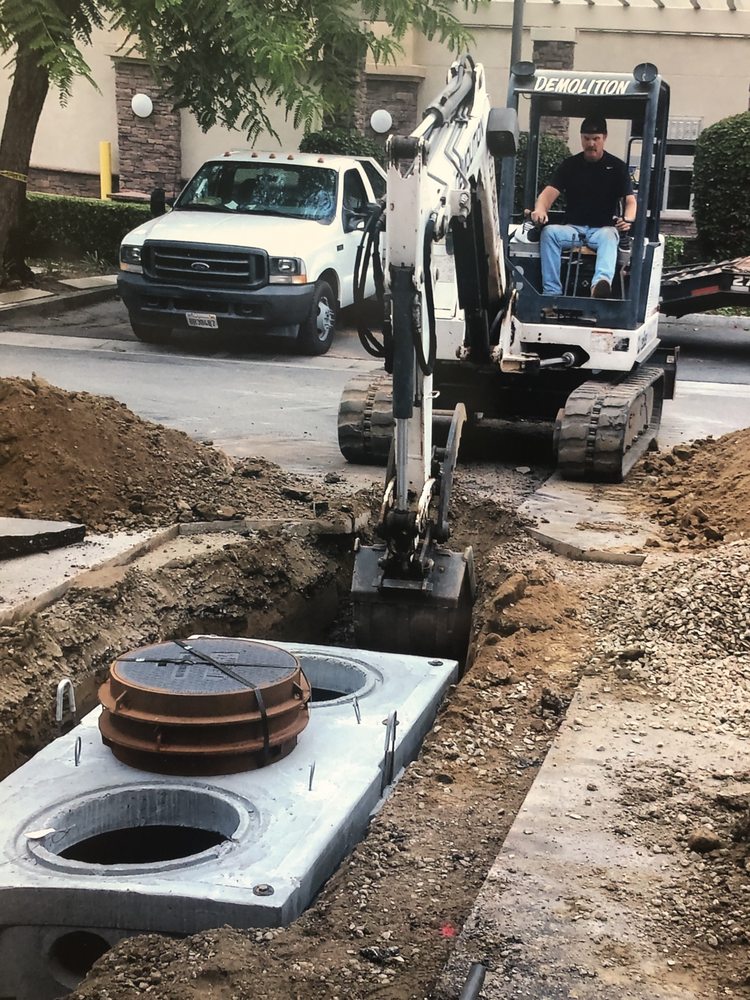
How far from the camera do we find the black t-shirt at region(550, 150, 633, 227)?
34.0 feet

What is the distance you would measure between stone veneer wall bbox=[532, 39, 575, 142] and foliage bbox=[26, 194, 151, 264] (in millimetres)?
6947

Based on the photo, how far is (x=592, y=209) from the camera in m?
10.5

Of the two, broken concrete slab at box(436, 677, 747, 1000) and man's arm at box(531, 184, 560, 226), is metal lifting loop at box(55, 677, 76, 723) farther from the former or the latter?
man's arm at box(531, 184, 560, 226)

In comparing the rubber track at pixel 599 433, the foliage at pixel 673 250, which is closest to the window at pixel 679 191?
the foliage at pixel 673 250

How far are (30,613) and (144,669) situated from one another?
4.15 feet

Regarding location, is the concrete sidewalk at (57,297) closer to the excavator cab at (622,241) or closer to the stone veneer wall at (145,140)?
the stone veneer wall at (145,140)

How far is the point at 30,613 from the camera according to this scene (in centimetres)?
653

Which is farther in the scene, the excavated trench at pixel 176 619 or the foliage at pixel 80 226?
the foliage at pixel 80 226

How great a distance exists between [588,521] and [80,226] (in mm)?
15412

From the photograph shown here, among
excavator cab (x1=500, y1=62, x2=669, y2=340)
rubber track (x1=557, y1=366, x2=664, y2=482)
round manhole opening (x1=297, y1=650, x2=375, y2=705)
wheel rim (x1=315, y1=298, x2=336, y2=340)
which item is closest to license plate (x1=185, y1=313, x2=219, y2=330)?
wheel rim (x1=315, y1=298, x2=336, y2=340)

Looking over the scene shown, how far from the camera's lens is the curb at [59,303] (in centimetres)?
1761

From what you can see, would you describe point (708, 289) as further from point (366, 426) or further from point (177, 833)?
point (177, 833)

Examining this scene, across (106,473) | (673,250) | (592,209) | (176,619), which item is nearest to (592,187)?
(592,209)

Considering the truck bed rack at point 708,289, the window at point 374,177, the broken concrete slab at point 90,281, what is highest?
the window at point 374,177
